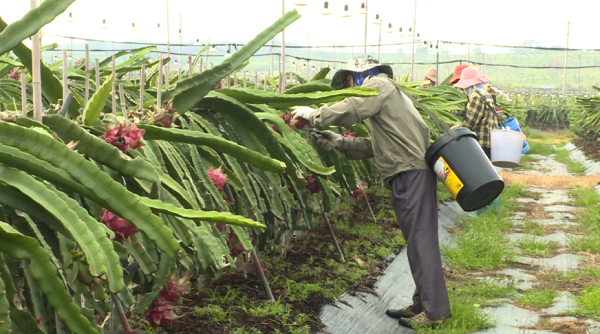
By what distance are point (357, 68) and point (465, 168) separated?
914mm

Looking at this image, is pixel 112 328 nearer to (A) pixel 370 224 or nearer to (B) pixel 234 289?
(B) pixel 234 289

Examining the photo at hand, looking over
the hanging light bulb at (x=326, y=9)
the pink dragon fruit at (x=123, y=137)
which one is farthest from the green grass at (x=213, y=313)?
the hanging light bulb at (x=326, y=9)

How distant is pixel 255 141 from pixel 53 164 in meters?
1.52

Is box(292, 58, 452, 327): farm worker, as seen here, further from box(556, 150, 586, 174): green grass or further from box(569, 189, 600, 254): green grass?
box(556, 150, 586, 174): green grass

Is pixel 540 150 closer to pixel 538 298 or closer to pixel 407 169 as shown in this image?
pixel 538 298

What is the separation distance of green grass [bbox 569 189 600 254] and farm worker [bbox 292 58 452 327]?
2.48 m

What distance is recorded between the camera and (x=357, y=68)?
13.4 ft

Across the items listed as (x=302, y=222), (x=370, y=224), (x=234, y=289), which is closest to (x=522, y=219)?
(x=370, y=224)

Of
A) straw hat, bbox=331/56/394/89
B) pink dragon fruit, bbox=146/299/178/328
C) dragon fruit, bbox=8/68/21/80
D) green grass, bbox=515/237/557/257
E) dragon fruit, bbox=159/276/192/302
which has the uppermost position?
straw hat, bbox=331/56/394/89

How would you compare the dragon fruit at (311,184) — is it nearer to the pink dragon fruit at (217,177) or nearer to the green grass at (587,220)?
the pink dragon fruit at (217,177)

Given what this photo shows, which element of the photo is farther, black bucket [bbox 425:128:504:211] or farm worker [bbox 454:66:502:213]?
farm worker [bbox 454:66:502:213]

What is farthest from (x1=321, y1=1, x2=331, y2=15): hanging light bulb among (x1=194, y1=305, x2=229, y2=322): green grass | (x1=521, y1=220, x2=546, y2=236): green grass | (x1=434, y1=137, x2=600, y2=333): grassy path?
(x1=194, y1=305, x2=229, y2=322): green grass

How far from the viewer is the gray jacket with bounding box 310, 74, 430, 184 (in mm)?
3781

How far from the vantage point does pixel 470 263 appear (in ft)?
17.6
